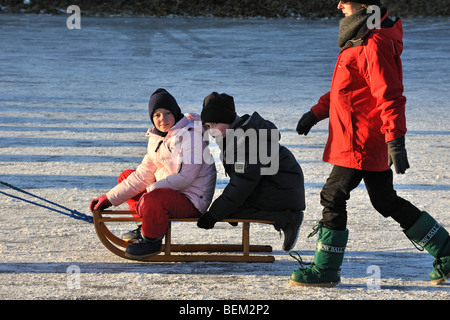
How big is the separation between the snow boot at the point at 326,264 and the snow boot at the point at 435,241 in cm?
32

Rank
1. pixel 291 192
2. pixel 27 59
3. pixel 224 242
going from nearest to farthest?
pixel 291 192
pixel 224 242
pixel 27 59

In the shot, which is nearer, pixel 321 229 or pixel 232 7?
pixel 321 229

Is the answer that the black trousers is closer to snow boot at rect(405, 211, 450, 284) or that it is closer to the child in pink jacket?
snow boot at rect(405, 211, 450, 284)

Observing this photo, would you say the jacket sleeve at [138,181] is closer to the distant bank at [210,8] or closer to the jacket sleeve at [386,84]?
the jacket sleeve at [386,84]

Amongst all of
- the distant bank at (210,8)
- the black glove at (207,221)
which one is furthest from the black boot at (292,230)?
the distant bank at (210,8)

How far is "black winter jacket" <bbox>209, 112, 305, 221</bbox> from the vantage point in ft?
11.7

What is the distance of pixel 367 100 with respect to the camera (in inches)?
129

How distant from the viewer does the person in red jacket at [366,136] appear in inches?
123

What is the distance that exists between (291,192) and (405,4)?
20127 millimetres

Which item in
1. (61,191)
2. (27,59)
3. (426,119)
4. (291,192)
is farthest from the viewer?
(27,59)

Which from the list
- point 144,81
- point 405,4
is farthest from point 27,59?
point 405,4

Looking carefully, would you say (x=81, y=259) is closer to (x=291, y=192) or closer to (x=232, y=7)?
(x=291, y=192)

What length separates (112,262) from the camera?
376cm

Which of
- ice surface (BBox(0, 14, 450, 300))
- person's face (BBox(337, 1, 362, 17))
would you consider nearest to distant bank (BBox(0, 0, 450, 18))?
ice surface (BBox(0, 14, 450, 300))
